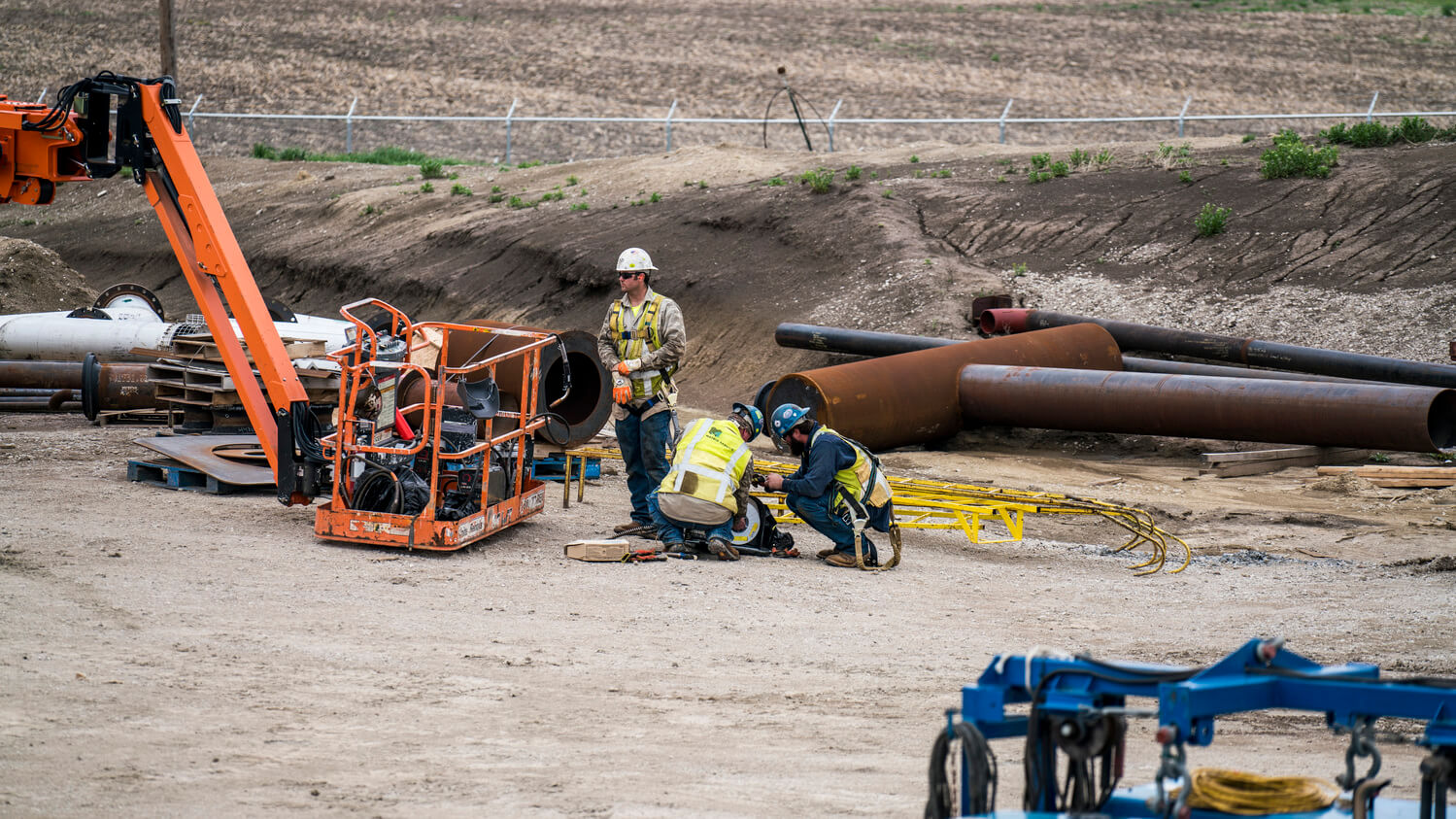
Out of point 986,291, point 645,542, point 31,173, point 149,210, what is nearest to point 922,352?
point 986,291

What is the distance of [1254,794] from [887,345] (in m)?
13.3

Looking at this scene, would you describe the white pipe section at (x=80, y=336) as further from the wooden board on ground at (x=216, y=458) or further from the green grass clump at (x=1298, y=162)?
the green grass clump at (x=1298, y=162)

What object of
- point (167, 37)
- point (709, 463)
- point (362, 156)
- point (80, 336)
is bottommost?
point (709, 463)

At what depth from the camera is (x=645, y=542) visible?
33.6 ft

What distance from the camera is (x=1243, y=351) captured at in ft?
53.2

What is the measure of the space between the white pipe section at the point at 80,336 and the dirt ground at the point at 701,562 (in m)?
2.10

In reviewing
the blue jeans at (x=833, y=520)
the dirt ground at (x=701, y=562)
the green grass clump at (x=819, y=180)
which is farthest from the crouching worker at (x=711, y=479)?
the green grass clump at (x=819, y=180)

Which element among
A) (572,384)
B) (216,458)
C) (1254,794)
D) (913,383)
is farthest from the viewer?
(913,383)

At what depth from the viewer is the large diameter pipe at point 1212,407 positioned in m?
13.0

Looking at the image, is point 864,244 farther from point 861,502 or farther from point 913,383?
point 861,502

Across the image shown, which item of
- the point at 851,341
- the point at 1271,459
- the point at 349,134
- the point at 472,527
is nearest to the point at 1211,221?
the point at 851,341

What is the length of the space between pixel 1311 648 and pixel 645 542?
185 inches

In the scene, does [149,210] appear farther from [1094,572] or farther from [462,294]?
[1094,572]

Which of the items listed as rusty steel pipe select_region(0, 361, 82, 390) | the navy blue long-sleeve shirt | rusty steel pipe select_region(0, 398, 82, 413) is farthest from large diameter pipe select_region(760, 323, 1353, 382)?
rusty steel pipe select_region(0, 398, 82, 413)
